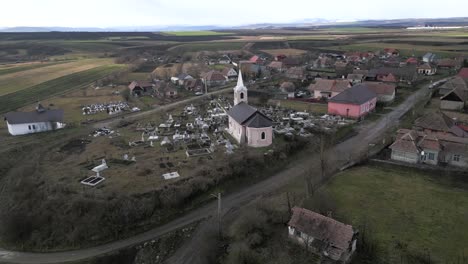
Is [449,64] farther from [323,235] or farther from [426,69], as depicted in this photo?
[323,235]

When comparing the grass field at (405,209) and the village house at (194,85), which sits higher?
the village house at (194,85)

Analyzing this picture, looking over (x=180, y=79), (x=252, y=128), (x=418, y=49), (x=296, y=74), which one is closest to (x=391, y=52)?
(x=418, y=49)

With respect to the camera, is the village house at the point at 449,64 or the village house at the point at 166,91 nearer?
the village house at the point at 166,91

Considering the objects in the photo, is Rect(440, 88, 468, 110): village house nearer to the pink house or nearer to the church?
the pink house

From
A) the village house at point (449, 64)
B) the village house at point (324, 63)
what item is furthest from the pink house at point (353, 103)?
the village house at point (449, 64)

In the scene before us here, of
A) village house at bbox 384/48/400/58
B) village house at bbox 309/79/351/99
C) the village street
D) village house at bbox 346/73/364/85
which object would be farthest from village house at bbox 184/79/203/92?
village house at bbox 384/48/400/58

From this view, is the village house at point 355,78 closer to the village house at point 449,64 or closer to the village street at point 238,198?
the village street at point 238,198
